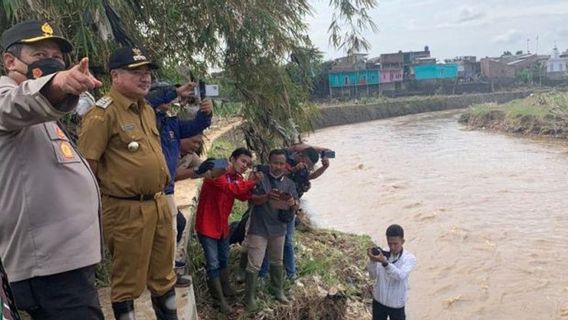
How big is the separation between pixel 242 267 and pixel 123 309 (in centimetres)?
230

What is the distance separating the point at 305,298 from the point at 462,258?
15.7 feet

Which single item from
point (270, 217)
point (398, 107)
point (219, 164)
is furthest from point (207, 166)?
point (398, 107)

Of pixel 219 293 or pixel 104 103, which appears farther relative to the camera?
pixel 219 293

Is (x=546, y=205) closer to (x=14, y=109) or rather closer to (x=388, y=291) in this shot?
(x=388, y=291)

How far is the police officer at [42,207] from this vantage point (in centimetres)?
186

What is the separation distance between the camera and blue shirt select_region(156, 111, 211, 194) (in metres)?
3.48

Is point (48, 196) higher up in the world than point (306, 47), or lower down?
lower down

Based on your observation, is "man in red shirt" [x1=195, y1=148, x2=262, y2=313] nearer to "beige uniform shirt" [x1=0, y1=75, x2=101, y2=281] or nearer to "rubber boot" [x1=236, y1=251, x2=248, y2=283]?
"rubber boot" [x1=236, y1=251, x2=248, y2=283]

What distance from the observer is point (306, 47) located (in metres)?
5.15

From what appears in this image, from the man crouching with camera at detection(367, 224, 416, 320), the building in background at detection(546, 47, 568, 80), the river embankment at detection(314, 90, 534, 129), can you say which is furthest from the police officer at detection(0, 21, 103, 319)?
the building in background at detection(546, 47, 568, 80)

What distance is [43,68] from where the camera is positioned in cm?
184

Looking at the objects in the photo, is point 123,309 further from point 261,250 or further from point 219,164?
point 261,250

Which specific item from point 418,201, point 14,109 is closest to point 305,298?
point 14,109

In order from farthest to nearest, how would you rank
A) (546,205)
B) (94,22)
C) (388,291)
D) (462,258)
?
(546,205)
(462,258)
(388,291)
(94,22)
